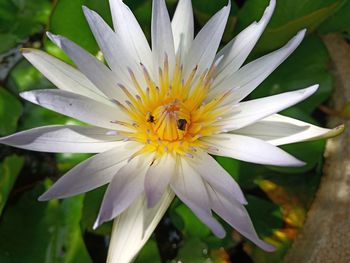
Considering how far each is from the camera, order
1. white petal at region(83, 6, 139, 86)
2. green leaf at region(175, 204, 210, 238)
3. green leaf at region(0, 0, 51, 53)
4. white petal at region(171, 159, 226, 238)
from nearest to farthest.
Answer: white petal at region(171, 159, 226, 238) < white petal at region(83, 6, 139, 86) < green leaf at region(175, 204, 210, 238) < green leaf at region(0, 0, 51, 53)

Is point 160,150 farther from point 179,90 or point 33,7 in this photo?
point 33,7

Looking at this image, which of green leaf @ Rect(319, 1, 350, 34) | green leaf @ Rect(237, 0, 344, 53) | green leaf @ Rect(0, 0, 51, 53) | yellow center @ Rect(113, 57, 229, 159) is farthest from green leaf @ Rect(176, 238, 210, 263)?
green leaf @ Rect(0, 0, 51, 53)

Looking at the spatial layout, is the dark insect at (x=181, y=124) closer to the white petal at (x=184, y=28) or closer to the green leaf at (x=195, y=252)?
the white petal at (x=184, y=28)

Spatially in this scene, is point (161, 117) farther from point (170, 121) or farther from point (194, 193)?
point (194, 193)

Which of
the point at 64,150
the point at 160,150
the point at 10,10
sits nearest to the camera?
the point at 64,150

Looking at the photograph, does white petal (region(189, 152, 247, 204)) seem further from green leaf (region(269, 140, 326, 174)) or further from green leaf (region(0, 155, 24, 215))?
green leaf (region(0, 155, 24, 215))

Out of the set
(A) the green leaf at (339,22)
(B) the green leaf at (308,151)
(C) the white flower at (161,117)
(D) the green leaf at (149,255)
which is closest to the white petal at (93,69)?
(C) the white flower at (161,117)

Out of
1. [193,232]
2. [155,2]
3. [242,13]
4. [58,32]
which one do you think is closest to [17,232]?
[193,232]
